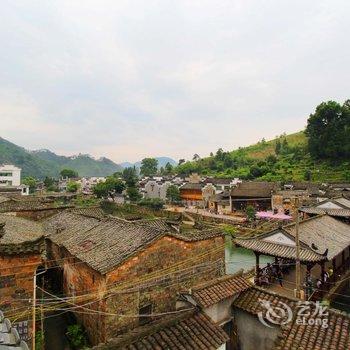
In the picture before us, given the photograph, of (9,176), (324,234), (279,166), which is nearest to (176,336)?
(324,234)

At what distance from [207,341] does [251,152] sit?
11716cm

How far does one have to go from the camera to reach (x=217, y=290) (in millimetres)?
11109

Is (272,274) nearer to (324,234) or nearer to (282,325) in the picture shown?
(324,234)

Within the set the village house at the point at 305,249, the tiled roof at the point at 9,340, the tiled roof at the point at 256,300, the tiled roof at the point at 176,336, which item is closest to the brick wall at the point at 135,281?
the village house at the point at 305,249

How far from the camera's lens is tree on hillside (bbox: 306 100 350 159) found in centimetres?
6738

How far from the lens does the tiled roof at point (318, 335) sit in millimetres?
8703

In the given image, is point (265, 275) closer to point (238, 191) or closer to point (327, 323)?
point (327, 323)

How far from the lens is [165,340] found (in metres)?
8.65

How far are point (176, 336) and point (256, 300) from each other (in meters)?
3.90

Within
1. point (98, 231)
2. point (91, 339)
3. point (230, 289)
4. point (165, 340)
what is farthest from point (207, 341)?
point (98, 231)

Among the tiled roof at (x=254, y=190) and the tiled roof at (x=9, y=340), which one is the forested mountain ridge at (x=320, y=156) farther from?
the tiled roof at (x=9, y=340)

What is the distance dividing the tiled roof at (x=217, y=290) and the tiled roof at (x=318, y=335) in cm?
227

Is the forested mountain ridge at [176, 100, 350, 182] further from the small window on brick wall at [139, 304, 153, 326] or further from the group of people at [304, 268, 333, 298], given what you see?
the small window on brick wall at [139, 304, 153, 326]

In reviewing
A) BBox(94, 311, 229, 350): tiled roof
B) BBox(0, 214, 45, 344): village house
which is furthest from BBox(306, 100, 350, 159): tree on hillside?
BBox(0, 214, 45, 344): village house
